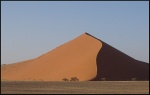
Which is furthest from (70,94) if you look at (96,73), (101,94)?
(96,73)

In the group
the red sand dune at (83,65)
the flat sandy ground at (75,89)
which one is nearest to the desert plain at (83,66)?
the red sand dune at (83,65)

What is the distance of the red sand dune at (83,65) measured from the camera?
5370 cm

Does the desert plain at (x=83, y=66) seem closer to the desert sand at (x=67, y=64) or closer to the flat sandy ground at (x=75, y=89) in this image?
the desert sand at (x=67, y=64)

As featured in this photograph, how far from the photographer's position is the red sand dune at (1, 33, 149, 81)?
5370 centimetres

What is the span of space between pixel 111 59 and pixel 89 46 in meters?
7.94

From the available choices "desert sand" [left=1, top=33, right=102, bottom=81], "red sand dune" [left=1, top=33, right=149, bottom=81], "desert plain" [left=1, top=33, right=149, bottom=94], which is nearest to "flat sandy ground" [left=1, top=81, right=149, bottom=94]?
"desert plain" [left=1, top=33, right=149, bottom=94]

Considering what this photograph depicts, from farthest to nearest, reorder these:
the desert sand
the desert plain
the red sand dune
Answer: the desert sand, the red sand dune, the desert plain

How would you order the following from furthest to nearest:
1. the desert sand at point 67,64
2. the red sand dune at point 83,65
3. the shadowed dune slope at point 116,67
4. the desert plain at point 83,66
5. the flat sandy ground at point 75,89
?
the desert sand at point 67,64 < the red sand dune at point 83,65 < the shadowed dune slope at point 116,67 < the desert plain at point 83,66 < the flat sandy ground at point 75,89

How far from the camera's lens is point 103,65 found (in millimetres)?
54750

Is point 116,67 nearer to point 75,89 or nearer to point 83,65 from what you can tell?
point 83,65

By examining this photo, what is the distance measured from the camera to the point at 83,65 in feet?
184

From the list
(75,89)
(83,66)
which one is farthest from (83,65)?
(75,89)

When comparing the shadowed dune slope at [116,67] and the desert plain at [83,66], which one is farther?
the shadowed dune slope at [116,67]

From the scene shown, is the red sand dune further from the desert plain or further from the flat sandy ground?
the flat sandy ground
